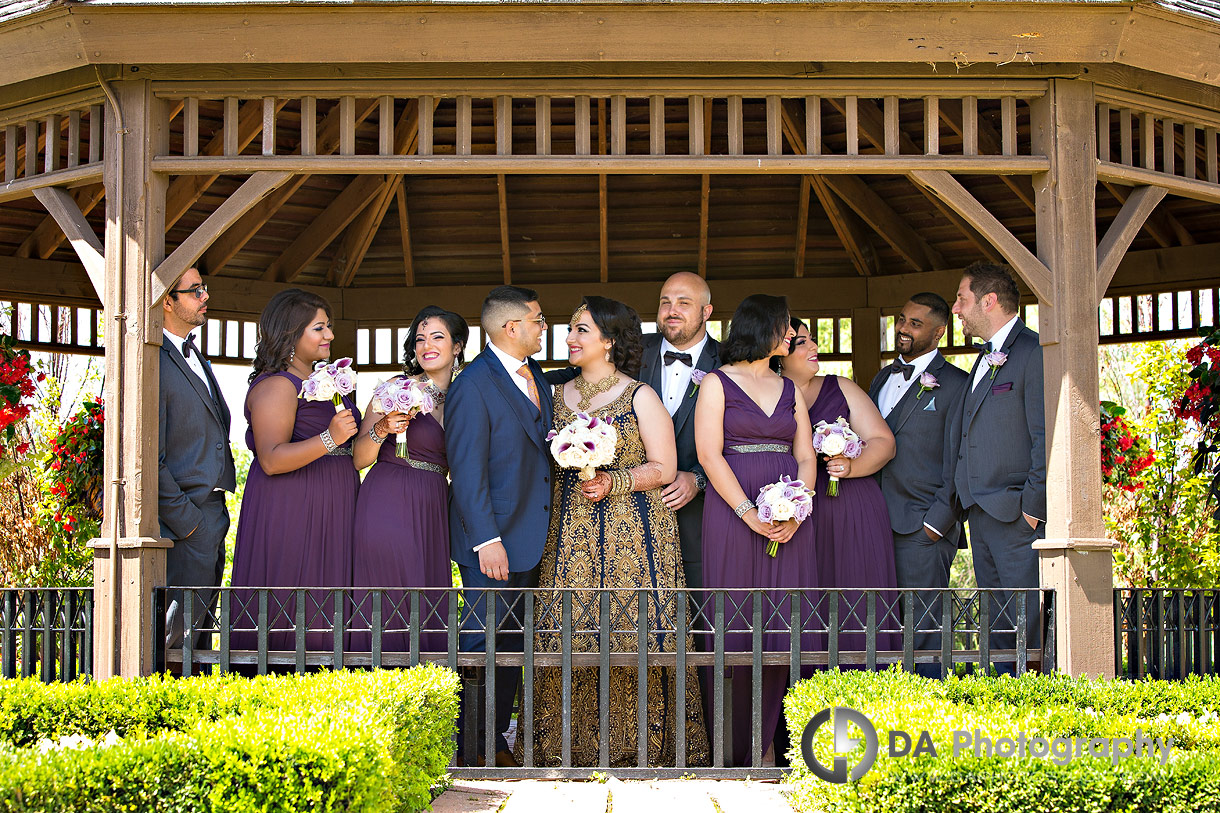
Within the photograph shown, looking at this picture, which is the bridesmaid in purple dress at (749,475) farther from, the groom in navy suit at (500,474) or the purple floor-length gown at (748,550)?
the groom in navy suit at (500,474)

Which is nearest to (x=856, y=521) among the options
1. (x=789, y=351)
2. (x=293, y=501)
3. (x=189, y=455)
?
(x=789, y=351)

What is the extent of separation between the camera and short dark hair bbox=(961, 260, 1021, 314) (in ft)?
21.3

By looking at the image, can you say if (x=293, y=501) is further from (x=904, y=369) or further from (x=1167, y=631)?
(x=1167, y=631)

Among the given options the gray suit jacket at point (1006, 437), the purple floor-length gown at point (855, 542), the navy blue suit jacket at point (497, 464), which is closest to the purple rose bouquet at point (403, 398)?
the navy blue suit jacket at point (497, 464)

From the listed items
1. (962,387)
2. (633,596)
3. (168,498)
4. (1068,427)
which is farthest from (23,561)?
(1068,427)

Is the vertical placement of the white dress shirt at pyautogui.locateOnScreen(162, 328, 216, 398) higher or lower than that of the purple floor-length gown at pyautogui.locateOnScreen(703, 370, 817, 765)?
higher

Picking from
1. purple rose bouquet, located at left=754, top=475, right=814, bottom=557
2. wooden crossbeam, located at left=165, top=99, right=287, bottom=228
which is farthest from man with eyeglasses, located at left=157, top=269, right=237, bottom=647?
purple rose bouquet, located at left=754, top=475, right=814, bottom=557

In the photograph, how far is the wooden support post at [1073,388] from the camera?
18.3ft

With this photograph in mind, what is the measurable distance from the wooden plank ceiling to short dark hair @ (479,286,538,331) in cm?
307

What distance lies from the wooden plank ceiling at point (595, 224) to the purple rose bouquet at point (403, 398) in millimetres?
3638

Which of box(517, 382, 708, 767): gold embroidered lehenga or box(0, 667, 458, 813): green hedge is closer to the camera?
box(0, 667, 458, 813): green hedge

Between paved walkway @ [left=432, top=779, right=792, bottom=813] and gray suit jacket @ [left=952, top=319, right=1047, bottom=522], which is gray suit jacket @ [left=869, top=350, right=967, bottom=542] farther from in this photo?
paved walkway @ [left=432, top=779, right=792, bottom=813]

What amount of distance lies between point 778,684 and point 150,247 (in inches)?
144

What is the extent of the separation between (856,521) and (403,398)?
2.42 m
